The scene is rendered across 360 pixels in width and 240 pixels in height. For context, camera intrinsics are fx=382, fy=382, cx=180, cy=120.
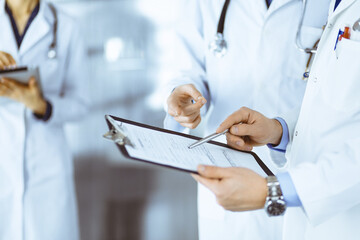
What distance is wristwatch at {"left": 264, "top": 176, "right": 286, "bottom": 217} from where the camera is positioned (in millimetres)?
688

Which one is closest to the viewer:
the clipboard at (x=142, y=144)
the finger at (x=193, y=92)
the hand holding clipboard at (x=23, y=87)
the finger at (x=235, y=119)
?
the clipboard at (x=142, y=144)

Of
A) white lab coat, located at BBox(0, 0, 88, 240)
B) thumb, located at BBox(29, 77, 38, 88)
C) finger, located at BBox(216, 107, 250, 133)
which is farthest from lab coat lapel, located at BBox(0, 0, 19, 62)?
finger, located at BBox(216, 107, 250, 133)

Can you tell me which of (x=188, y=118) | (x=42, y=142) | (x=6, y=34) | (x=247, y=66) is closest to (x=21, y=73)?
(x=6, y=34)

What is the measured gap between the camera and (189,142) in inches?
31.4

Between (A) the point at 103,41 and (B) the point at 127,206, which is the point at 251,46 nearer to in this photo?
(A) the point at 103,41

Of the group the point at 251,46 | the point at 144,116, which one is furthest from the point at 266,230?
the point at 144,116

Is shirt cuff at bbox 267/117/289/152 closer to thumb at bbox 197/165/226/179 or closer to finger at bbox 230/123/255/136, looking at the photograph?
finger at bbox 230/123/255/136

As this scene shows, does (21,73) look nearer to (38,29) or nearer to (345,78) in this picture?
(38,29)

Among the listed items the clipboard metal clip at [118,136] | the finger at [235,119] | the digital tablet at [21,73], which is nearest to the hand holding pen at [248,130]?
the finger at [235,119]

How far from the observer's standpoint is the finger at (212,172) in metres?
0.65

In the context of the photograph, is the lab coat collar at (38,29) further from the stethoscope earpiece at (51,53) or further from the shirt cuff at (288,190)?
the shirt cuff at (288,190)

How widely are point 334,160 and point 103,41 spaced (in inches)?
51.6

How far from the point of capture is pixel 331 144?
77 centimetres

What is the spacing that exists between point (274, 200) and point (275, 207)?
15mm
